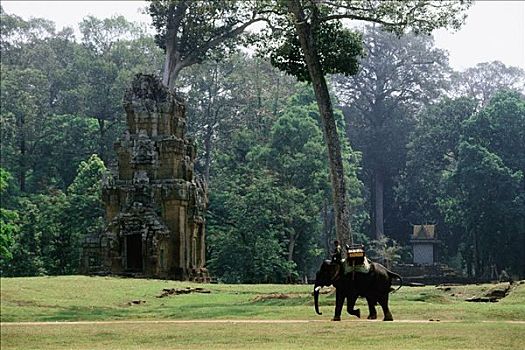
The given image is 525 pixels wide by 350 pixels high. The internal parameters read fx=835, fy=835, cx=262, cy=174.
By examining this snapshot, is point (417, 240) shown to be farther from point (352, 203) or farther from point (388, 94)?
point (388, 94)

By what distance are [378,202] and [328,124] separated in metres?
46.9

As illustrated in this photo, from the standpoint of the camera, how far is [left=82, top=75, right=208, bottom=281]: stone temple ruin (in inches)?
1513

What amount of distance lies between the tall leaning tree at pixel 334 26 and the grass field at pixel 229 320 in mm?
5730

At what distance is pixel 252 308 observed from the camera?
848 inches

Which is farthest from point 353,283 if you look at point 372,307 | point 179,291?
point 179,291

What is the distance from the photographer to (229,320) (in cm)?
1841

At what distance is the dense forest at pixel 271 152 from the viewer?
48.6m

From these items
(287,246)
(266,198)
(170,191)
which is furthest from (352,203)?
(170,191)

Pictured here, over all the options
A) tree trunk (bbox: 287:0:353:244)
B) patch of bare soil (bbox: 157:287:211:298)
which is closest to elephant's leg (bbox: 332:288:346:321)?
tree trunk (bbox: 287:0:353:244)

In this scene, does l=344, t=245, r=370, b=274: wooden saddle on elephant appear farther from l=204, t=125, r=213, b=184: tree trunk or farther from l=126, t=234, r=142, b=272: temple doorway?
l=204, t=125, r=213, b=184: tree trunk

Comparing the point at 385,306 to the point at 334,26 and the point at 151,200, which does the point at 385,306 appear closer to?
the point at 334,26

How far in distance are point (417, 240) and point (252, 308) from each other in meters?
47.3

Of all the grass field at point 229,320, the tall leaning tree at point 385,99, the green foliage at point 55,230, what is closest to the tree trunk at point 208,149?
the tall leaning tree at point 385,99

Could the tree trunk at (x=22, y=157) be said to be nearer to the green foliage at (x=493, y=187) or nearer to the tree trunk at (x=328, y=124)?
the green foliage at (x=493, y=187)
